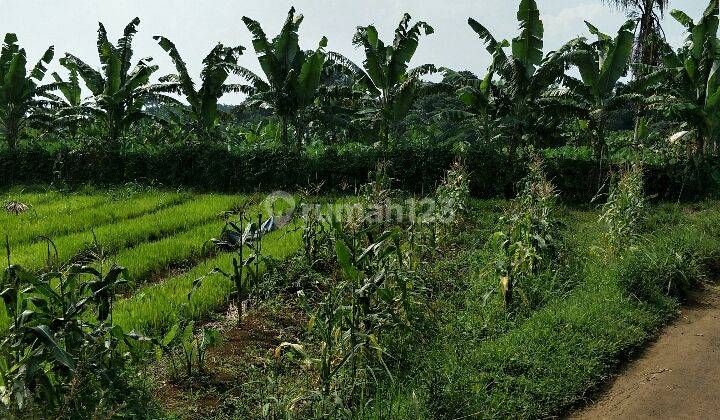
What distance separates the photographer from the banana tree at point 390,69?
14539 mm

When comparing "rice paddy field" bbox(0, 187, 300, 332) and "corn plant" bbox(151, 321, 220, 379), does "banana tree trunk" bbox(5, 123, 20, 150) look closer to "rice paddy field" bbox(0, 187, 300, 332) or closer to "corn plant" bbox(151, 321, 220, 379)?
"rice paddy field" bbox(0, 187, 300, 332)

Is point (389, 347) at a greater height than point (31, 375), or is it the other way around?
point (31, 375)

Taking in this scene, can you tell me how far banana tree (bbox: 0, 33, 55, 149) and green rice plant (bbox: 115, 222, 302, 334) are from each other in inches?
471

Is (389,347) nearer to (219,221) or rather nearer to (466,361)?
(466,361)

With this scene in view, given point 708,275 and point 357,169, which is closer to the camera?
point 708,275

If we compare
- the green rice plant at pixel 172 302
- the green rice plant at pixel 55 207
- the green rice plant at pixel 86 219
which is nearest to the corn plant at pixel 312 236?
the green rice plant at pixel 172 302

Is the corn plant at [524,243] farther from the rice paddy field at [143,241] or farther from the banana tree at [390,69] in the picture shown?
the banana tree at [390,69]

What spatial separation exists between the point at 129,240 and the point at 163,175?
644cm

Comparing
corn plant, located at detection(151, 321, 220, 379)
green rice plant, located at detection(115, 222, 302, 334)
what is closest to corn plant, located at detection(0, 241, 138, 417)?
corn plant, located at detection(151, 321, 220, 379)

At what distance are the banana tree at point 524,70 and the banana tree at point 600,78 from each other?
14.4 inches

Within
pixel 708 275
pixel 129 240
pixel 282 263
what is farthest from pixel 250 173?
pixel 708 275

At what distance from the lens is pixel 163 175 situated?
1538 cm

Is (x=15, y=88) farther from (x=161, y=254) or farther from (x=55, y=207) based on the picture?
(x=161, y=254)

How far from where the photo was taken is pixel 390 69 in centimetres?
1482
